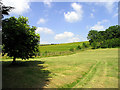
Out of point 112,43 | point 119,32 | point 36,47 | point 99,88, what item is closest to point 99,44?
point 112,43

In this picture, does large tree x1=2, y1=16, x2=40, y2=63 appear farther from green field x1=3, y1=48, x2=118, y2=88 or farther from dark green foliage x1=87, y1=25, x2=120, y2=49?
dark green foliage x1=87, y1=25, x2=120, y2=49

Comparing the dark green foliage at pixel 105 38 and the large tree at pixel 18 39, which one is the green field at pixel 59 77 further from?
the dark green foliage at pixel 105 38

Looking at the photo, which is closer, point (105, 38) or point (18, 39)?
point (18, 39)

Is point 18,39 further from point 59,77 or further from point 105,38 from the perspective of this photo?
point 105,38

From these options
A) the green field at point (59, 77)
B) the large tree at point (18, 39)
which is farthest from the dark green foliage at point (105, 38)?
the large tree at point (18, 39)

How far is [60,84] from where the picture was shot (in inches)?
391

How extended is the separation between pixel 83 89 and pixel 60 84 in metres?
2.46

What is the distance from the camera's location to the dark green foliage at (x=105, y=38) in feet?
250

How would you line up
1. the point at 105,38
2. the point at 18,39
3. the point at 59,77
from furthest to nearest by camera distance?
the point at 105,38, the point at 18,39, the point at 59,77

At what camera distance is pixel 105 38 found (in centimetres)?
9312

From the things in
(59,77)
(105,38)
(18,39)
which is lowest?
(59,77)

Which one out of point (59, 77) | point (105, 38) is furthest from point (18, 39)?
point (105, 38)

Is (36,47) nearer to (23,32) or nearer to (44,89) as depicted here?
(23,32)

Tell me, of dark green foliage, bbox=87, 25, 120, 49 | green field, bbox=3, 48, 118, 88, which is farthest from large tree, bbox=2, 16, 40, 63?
dark green foliage, bbox=87, 25, 120, 49
